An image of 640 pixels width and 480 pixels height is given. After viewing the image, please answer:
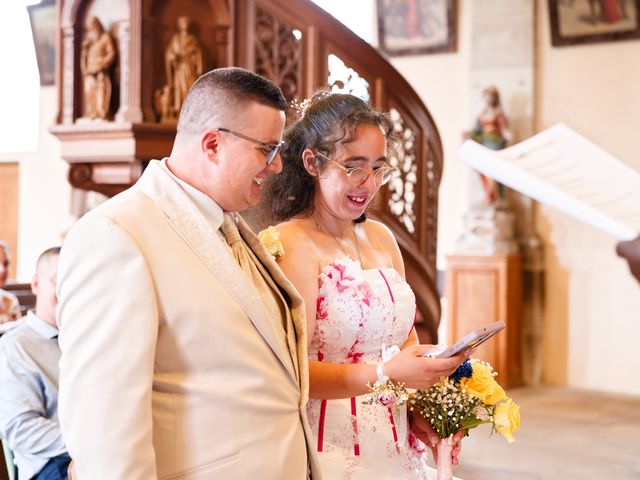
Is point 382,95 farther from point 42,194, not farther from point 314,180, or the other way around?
point 42,194

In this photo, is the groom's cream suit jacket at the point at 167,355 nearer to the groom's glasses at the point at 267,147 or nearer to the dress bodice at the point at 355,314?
the groom's glasses at the point at 267,147

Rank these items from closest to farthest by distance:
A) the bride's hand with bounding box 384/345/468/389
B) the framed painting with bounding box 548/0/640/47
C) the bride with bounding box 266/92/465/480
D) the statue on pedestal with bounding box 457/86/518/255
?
the bride's hand with bounding box 384/345/468/389 < the bride with bounding box 266/92/465/480 < the framed painting with bounding box 548/0/640/47 < the statue on pedestal with bounding box 457/86/518/255

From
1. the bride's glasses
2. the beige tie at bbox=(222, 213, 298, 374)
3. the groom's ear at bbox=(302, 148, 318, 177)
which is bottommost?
the beige tie at bbox=(222, 213, 298, 374)

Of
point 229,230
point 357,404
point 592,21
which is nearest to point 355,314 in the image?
point 357,404

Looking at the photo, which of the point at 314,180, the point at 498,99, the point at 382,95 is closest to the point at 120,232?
the point at 314,180

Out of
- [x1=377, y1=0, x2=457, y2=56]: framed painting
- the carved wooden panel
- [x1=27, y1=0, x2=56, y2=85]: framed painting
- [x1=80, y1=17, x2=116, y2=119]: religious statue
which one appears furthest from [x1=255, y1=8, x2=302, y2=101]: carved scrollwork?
[x1=27, y1=0, x2=56, y2=85]: framed painting

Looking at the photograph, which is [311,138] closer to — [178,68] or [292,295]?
[292,295]

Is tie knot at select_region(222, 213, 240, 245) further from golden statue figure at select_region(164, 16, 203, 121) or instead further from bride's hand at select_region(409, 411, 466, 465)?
golden statue figure at select_region(164, 16, 203, 121)

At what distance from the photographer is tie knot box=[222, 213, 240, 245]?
186cm

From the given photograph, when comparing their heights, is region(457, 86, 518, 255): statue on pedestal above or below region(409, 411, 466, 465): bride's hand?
above

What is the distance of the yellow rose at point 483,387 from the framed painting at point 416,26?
25.0ft

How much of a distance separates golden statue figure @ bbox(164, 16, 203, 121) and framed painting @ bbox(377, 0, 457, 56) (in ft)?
19.1

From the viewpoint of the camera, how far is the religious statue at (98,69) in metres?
4.05

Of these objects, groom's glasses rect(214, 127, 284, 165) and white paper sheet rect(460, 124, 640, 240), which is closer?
groom's glasses rect(214, 127, 284, 165)
